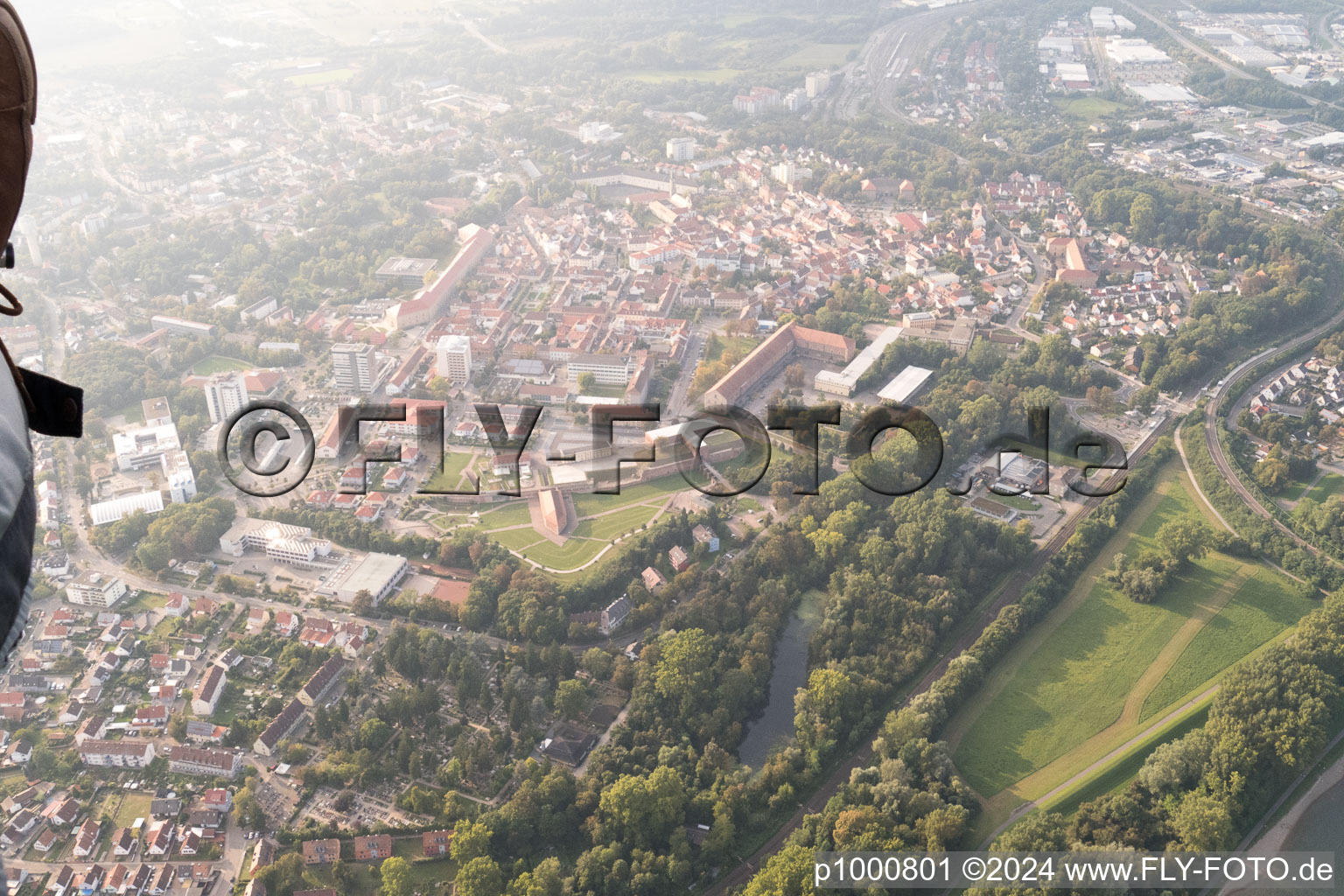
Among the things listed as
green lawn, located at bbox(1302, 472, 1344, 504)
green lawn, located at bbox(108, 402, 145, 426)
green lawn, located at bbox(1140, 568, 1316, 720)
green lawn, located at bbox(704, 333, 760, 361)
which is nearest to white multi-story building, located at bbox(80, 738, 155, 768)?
green lawn, located at bbox(108, 402, 145, 426)

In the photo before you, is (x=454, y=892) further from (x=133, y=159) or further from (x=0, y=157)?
(x=133, y=159)

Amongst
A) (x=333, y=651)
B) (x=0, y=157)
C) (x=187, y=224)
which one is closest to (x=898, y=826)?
(x=333, y=651)

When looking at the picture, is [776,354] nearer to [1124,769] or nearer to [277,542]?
[277,542]

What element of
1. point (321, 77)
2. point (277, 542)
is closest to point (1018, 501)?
Result: point (277, 542)

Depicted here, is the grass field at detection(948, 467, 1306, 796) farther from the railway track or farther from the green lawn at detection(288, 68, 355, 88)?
the green lawn at detection(288, 68, 355, 88)

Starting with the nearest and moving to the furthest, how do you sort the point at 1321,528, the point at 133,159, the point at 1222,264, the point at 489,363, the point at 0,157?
the point at 0,157, the point at 1321,528, the point at 489,363, the point at 1222,264, the point at 133,159

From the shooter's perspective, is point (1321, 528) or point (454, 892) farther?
point (1321, 528)
